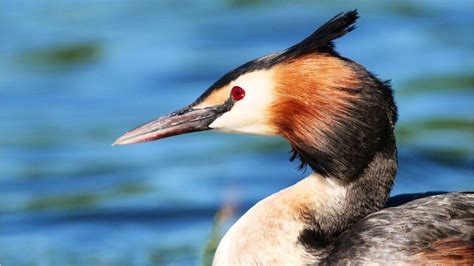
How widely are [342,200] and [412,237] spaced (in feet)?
1.57

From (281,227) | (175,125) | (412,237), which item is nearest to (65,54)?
(175,125)

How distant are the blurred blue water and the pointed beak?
73.5 inches

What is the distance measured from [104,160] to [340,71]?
5000 millimetres

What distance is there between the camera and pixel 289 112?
26.3 feet

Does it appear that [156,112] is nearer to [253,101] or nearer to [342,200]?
[253,101]

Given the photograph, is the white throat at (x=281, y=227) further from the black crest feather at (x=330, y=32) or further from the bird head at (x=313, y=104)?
the black crest feather at (x=330, y=32)

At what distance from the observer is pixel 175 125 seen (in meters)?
8.27

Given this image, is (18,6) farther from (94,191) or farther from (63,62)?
(94,191)

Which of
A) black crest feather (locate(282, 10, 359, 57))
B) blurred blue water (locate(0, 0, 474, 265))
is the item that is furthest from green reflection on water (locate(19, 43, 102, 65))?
black crest feather (locate(282, 10, 359, 57))

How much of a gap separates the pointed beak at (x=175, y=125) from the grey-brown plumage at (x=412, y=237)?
1037 mm

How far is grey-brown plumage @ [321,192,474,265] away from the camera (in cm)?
777

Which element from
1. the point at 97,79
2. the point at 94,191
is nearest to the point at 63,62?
the point at 97,79

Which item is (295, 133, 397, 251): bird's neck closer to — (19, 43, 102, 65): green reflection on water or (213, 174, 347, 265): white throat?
(213, 174, 347, 265): white throat

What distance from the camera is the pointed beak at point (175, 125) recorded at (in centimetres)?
819
